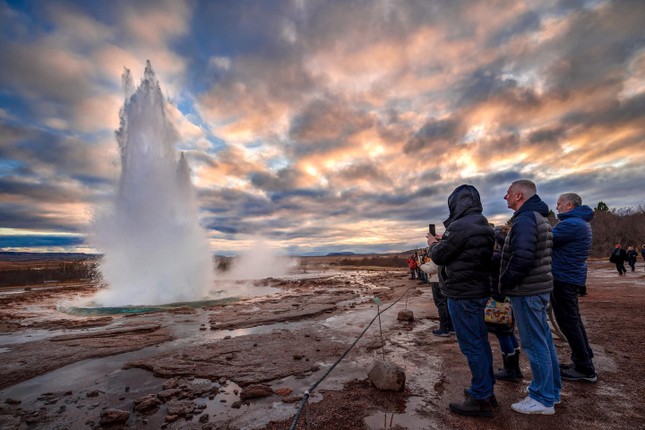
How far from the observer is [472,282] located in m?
3.28

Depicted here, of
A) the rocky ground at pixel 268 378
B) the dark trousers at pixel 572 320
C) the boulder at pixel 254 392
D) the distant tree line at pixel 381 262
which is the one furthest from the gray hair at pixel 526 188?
the distant tree line at pixel 381 262

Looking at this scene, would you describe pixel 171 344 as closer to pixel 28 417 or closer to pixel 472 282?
pixel 28 417

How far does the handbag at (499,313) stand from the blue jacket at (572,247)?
0.95m

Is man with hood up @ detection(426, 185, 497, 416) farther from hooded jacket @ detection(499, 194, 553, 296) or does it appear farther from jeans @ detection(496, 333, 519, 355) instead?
jeans @ detection(496, 333, 519, 355)

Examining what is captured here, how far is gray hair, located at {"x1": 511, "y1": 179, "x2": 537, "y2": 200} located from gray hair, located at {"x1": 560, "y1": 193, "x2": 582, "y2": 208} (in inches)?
53.2

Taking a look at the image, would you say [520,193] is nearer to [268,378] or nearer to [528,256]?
[528,256]

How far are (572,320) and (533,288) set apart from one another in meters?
1.53

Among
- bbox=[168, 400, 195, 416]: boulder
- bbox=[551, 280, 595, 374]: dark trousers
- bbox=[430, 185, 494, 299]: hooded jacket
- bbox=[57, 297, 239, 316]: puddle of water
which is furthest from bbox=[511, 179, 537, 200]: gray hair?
bbox=[57, 297, 239, 316]: puddle of water

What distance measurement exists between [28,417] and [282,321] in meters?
6.58

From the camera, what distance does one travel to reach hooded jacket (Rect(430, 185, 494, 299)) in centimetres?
328

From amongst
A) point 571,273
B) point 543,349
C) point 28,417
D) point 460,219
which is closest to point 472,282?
point 460,219

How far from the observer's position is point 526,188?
3.47m

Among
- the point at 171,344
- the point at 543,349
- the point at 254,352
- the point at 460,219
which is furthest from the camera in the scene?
the point at 171,344

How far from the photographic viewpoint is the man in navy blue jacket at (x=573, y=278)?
3.97 metres
